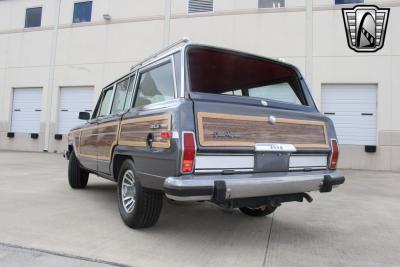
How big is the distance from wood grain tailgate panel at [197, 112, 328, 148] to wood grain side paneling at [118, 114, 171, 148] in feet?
1.09

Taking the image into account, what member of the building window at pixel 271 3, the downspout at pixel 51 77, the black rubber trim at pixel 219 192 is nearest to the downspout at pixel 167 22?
the building window at pixel 271 3

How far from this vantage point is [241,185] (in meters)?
3.29

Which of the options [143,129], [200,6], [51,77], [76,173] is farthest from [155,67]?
[51,77]

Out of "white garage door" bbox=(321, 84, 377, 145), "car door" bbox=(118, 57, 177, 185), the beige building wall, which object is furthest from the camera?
"white garage door" bbox=(321, 84, 377, 145)

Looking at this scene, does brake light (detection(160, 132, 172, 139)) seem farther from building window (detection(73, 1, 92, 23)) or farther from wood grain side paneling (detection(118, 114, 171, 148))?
building window (detection(73, 1, 92, 23))

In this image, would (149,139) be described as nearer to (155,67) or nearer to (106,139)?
(155,67)

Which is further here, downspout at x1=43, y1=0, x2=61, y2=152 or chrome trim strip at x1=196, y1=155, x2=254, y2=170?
downspout at x1=43, y1=0, x2=61, y2=152

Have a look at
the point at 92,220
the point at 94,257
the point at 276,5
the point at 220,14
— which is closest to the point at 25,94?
the point at 220,14

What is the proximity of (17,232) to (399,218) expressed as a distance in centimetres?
510

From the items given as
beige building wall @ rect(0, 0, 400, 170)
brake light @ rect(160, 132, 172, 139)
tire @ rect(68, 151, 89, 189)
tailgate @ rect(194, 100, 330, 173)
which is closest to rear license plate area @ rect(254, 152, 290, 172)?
tailgate @ rect(194, 100, 330, 173)

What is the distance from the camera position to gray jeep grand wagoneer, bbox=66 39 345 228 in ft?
10.6

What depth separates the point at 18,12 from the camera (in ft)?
60.5

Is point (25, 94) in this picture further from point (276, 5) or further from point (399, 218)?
point (399, 218)

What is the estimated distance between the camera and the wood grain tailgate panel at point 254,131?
329cm
